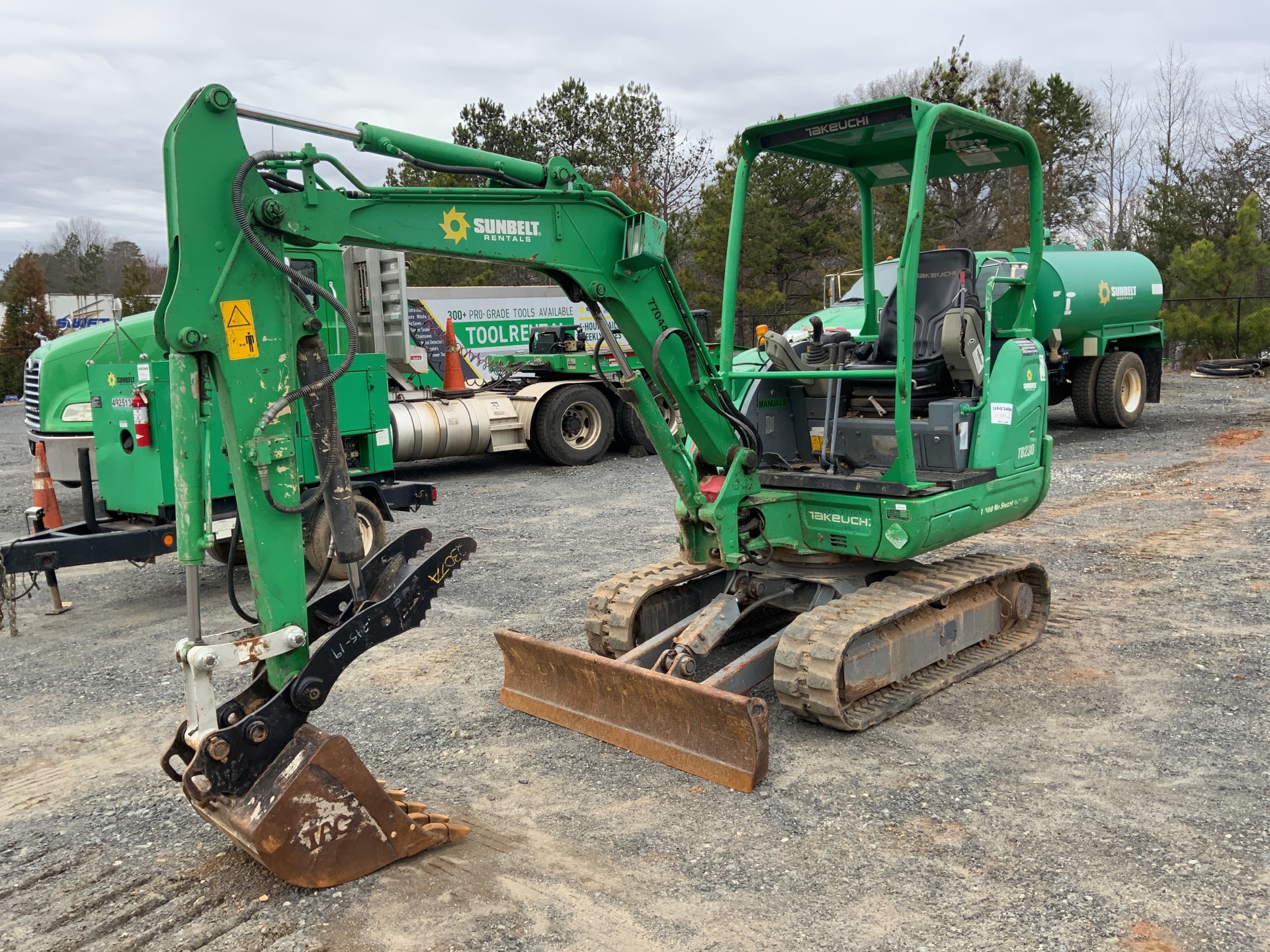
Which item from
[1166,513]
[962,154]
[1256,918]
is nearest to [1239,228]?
[1166,513]

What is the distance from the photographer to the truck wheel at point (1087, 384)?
49.4ft

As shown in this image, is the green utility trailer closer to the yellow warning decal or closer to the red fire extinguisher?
the red fire extinguisher

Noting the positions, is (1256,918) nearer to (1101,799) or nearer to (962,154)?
(1101,799)

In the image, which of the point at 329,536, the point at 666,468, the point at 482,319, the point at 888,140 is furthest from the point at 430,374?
the point at 666,468

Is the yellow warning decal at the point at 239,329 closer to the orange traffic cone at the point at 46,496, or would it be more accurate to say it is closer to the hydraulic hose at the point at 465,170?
the hydraulic hose at the point at 465,170

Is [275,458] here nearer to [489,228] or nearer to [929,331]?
[489,228]

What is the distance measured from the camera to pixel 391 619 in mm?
3867

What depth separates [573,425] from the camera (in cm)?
1425

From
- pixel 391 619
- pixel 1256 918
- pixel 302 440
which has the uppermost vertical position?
pixel 302 440

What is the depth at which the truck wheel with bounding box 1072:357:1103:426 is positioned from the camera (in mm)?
15070

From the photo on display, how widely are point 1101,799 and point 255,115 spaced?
3937 millimetres

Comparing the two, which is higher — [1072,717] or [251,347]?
[251,347]

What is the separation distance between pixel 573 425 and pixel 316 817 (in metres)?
10.9

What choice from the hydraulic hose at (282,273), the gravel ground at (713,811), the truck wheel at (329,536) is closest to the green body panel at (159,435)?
the truck wheel at (329,536)
